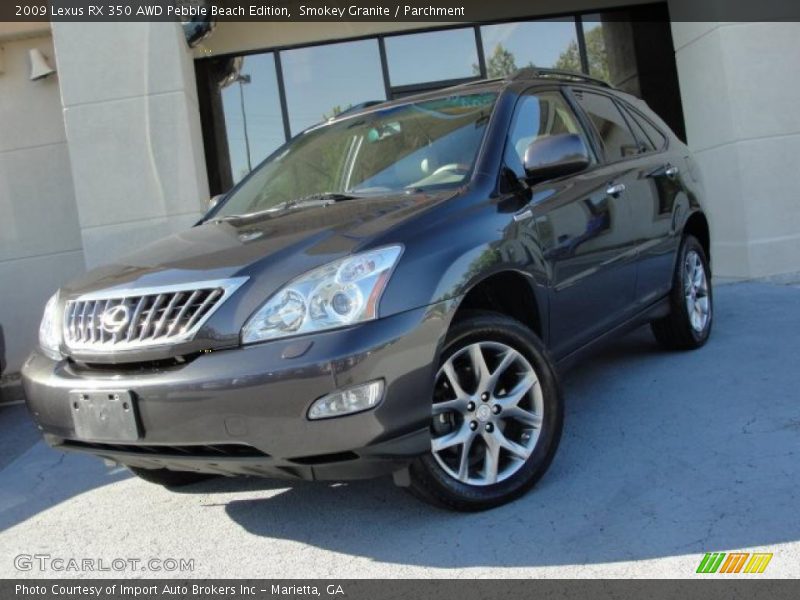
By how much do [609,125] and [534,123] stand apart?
34.4 inches

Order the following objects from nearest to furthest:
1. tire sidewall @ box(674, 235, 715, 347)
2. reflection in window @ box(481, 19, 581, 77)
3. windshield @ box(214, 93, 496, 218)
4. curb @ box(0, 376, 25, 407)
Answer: windshield @ box(214, 93, 496, 218) < tire sidewall @ box(674, 235, 715, 347) < curb @ box(0, 376, 25, 407) < reflection in window @ box(481, 19, 581, 77)

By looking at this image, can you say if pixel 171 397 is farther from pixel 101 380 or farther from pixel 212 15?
pixel 212 15

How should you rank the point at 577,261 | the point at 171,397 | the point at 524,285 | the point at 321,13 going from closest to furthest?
the point at 171,397, the point at 524,285, the point at 577,261, the point at 321,13

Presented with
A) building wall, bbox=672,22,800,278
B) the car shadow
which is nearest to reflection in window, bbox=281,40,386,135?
building wall, bbox=672,22,800,278

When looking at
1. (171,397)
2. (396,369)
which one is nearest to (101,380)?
(171,397)

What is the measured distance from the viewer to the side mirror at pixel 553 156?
3.41 meters

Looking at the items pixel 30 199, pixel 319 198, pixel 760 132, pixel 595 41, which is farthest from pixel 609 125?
pixel 30 199

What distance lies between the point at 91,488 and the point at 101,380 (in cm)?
153

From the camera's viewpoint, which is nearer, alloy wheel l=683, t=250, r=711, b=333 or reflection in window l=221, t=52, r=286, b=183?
alloy wheel l=683, t=250, r=711, b=333

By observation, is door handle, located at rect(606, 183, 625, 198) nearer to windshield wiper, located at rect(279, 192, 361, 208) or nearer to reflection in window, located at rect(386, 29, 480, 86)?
windshield wiper, located at rect(279, 192, 361, 208)

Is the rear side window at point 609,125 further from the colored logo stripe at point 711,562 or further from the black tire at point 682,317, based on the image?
the colored logo stripe at point 711,562

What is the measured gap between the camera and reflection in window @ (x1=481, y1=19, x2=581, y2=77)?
9461mm

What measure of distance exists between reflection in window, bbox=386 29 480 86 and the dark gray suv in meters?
5.35

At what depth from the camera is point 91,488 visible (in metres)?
4.07
